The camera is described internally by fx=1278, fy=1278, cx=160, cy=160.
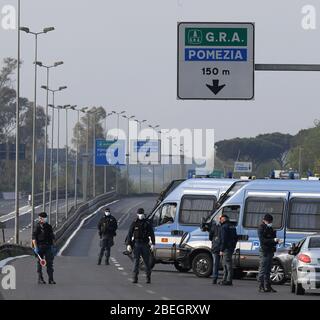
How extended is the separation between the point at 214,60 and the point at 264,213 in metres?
7.44

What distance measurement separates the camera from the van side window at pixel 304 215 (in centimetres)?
3394

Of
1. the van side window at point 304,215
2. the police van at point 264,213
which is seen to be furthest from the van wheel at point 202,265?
the van side window at point 304,215

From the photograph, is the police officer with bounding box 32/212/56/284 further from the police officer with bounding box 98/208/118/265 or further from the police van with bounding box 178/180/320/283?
the police officer with bounding box 98/208/118/265

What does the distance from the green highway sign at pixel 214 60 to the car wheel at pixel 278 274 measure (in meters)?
6.31

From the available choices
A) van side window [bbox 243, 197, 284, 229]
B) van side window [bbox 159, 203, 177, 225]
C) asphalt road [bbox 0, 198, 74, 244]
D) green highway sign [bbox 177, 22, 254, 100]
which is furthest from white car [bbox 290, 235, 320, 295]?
asphalt road [bbox 0, 198, 74, 244]

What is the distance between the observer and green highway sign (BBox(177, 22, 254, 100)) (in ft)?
90.5

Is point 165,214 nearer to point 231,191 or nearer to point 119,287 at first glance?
point 231,191

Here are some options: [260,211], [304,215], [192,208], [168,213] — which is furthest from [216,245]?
[168,213]

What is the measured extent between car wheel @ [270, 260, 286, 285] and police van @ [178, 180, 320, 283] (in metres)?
1.40

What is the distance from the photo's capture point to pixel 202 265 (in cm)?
3422

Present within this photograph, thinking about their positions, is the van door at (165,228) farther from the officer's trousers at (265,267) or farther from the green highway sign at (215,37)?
the green highway sign at (215,37)

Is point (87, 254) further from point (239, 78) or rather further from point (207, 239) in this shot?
point (239, 78)

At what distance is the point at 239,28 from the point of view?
91.2 ft
